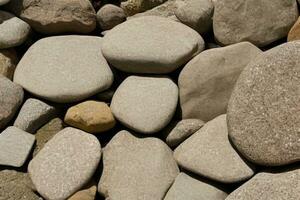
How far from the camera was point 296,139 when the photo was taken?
1319 millimetres

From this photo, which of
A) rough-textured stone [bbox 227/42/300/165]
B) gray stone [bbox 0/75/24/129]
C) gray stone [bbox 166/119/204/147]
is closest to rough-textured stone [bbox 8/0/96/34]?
gray stone [bbox 0/75/24/129]

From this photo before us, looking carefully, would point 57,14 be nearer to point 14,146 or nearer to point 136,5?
point 136,5

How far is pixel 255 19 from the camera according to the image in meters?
1.54

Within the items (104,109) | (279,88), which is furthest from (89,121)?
(279,88)

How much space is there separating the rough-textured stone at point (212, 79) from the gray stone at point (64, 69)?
25cm

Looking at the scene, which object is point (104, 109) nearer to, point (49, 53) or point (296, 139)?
point (49, 53)

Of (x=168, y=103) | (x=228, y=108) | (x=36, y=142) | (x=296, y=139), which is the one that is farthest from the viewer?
(x=36, y=142)

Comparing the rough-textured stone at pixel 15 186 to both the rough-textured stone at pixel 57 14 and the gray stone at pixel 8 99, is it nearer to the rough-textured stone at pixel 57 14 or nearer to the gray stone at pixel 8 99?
the gray stone at pixel 8 99

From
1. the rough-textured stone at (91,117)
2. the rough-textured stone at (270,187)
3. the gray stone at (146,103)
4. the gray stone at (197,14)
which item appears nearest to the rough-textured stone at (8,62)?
the rough-textured stone at (91,117)

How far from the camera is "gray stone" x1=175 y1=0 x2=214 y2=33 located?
5.24 ft

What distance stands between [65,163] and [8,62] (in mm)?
417

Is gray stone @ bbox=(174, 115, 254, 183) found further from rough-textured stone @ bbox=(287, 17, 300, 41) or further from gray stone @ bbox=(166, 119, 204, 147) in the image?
rough-textured stone @ bbox=(287, 17, 300, 41)

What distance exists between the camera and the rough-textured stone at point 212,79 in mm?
1520

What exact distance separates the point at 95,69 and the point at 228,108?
1.47ft
